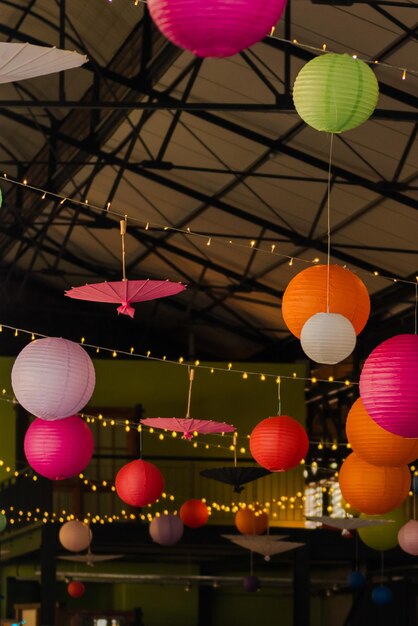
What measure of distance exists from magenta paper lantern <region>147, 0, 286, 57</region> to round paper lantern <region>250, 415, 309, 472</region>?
6.33 metres

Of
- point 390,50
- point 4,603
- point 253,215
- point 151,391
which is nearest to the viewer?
point 390,50

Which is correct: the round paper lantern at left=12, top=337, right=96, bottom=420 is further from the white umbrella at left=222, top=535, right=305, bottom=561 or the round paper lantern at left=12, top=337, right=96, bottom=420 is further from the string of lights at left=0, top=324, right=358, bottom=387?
the white umbrella at left=222, top=535, right=305, bottom=561

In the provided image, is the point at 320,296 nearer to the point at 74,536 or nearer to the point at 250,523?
the point at 74,536

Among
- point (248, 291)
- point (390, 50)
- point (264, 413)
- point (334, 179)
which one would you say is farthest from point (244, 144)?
point (264, 413)

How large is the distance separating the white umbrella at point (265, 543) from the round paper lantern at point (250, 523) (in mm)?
267

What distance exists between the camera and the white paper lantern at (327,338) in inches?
263

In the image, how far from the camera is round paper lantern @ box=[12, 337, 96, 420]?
6801 mm

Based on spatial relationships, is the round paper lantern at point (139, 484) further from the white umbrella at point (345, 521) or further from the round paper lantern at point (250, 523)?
the round paper lantern at point (250, 523)

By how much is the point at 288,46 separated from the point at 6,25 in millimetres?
4026

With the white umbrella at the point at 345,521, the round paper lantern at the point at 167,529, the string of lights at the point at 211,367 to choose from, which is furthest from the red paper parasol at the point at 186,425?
the round paper lantern at the point at 167,529

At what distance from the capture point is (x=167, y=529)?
14.7 meters

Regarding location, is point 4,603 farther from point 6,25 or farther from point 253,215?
point 6,25

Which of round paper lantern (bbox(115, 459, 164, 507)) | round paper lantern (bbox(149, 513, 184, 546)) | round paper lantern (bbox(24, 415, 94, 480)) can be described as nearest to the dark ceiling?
round paper lantern (bbox(24, 415, 94, 480))

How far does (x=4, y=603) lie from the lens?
21.1 metres
